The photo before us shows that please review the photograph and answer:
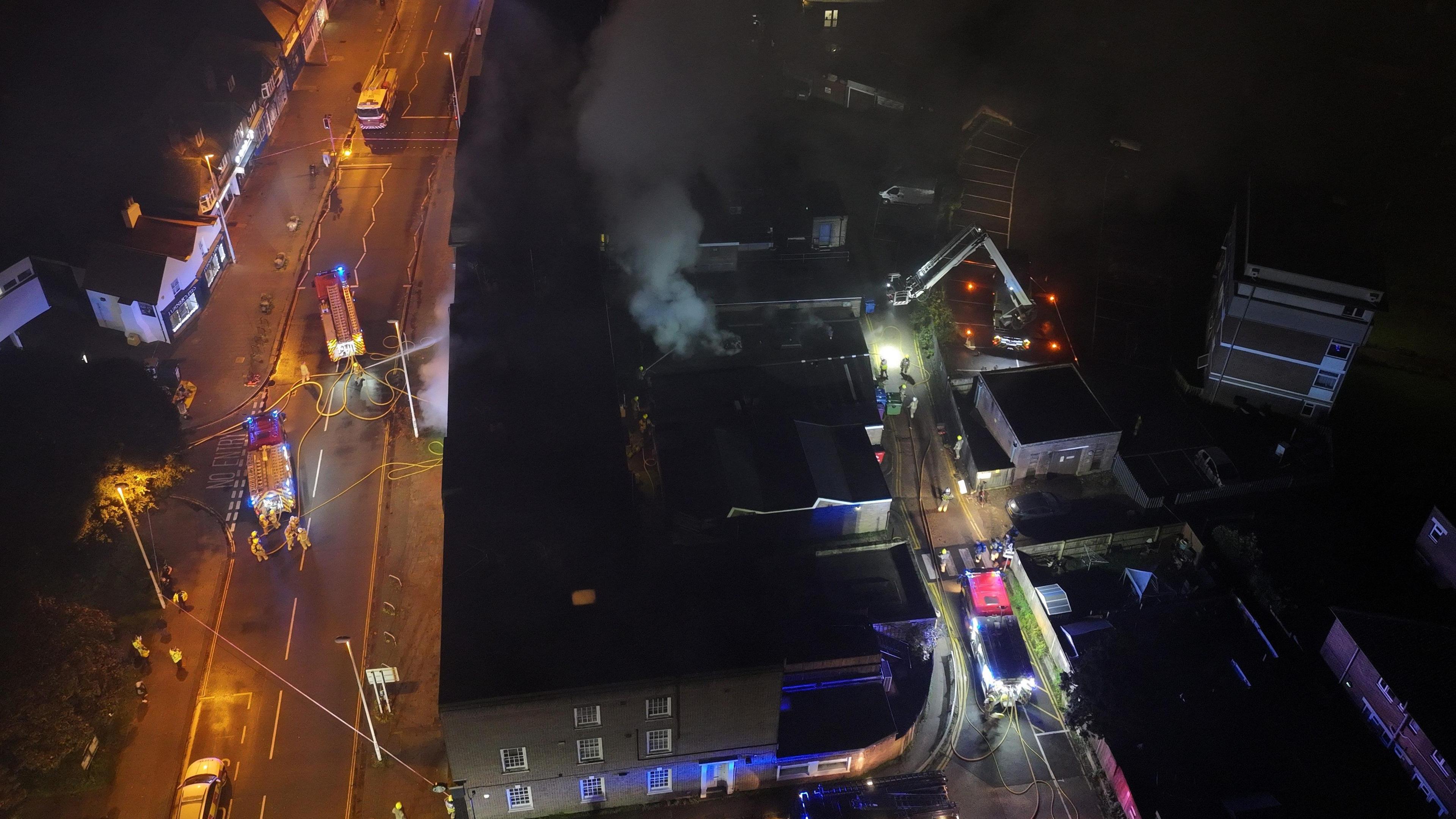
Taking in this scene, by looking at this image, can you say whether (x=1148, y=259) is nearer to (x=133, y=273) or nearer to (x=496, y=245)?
(x=496, y=245)

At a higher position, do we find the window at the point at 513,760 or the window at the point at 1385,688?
the window at the point at 513,760

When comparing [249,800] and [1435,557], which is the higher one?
[1435,557]

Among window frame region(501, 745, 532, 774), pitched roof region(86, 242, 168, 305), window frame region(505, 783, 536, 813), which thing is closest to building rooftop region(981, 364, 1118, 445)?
window frame region(501, 745, 532, 774)

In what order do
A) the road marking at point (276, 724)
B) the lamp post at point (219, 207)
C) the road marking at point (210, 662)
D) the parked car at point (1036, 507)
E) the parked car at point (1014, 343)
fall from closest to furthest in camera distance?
1. the road marking at point (276, 724)
2. the road marking at point (210, 662)
3. the parked car at point (1036, 507)
4. the parked car at point (1014, 343)
5. the lamp post at point (219, 207)

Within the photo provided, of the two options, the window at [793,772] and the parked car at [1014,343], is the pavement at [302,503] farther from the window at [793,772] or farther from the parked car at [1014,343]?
the parked car at [1014,343]

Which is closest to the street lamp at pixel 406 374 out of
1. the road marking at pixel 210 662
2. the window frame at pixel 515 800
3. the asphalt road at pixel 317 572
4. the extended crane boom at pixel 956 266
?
the asphalt road at pixel 317 572

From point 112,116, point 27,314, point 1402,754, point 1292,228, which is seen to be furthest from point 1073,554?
point 112,116
